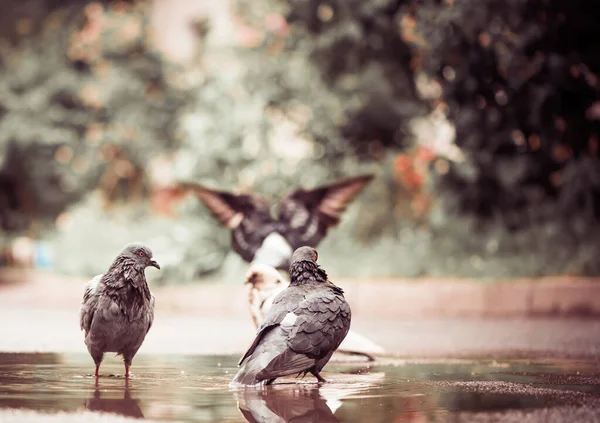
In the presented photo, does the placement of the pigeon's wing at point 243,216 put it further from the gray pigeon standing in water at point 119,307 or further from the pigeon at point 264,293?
the gray pigeon standing in water at point 119,307

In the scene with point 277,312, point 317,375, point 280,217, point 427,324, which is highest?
point 280,217

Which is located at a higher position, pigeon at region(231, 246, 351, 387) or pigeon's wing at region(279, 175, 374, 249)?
pigeon's wing at region(279, 175, 374, 249)

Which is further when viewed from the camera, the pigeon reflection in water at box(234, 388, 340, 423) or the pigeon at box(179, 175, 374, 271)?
the pigeon at box(179, 175, 374, 271)

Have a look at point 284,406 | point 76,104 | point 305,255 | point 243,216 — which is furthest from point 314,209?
point 76,104

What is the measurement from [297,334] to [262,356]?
0.26 meters

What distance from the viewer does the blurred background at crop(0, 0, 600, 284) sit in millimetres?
16875

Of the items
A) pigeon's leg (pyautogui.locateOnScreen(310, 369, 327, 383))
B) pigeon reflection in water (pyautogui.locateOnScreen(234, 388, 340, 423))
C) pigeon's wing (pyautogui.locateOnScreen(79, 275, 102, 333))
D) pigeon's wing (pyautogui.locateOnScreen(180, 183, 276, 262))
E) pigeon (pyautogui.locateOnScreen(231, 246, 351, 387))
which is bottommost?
pigeon reflection in water (pyautogui.locateOnScreen(234, 388, 340, 423))

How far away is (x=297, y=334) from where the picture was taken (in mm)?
7184

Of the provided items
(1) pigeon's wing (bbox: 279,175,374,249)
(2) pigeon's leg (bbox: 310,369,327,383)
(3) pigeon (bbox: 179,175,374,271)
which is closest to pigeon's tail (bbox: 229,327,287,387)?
(2) pigeon's leg (bbox: 310,369,327,383)

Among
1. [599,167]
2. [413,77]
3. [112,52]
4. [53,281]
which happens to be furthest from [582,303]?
[112,52]

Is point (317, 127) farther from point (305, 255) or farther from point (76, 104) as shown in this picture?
point (305, 255)

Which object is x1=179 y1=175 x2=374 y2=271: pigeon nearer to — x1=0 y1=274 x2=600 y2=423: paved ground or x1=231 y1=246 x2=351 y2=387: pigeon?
x1=0 y1=274 x2=600 y2=423: paved ground

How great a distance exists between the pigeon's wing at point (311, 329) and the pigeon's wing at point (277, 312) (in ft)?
0.11

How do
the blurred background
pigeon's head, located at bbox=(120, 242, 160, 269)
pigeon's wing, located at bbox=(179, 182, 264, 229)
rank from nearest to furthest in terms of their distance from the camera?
pigeon's head, located at bbox=(120, 242, 160, 269) < pigeon's wing, located at bbox=(179, 182, 264, 229) < the blurred background
